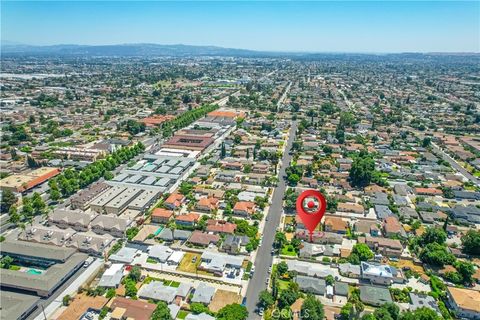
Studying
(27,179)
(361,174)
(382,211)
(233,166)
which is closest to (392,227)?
(382,211)

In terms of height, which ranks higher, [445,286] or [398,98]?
[398,98]

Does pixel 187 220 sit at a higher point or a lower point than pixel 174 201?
lower

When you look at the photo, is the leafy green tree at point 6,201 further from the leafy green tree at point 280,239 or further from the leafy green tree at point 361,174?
the leafy green tree at point 361,174

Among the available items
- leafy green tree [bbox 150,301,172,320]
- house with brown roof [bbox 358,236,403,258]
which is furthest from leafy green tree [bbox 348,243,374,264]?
leafy green tree [bbox 150,301,172,320]

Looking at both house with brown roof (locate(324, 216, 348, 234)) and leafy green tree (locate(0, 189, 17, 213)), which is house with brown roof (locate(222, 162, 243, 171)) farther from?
leafy green tree (locate(0, 189, 17, 213))

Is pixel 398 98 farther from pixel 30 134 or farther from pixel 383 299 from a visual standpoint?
pixel 30 134

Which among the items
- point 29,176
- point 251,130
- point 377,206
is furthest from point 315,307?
point 251,130

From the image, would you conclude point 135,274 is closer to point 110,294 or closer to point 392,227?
point 110,294
